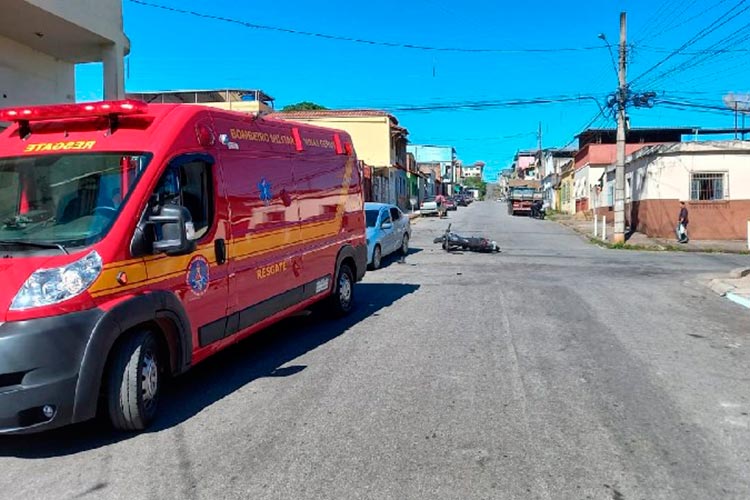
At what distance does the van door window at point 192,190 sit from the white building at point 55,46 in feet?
23.3

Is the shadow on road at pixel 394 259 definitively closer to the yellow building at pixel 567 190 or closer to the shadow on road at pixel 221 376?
the shadow on road at pixel 221 376

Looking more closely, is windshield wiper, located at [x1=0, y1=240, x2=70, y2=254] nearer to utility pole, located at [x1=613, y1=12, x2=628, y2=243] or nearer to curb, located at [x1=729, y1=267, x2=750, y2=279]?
curb, located at [x1=729, y1=267, x2=750, y2=279]

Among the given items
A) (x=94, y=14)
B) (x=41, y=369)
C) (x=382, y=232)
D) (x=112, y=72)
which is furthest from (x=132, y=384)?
(x=382, y=232)

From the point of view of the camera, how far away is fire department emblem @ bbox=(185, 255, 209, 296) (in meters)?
5.41

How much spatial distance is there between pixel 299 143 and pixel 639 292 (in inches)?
302

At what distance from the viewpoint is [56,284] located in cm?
427

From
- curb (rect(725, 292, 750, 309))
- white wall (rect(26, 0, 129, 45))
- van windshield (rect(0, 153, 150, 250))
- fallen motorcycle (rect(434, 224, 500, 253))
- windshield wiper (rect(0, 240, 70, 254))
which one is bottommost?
curb (rect(725, 292, 750, 309))

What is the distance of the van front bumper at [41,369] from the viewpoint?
4082 mm

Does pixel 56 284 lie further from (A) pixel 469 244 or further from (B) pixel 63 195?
(A) pixel 469 244

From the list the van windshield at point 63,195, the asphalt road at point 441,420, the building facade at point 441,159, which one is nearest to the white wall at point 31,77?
the asphalt road at point 441,420

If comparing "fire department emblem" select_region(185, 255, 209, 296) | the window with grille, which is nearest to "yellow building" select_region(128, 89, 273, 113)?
the window with grille

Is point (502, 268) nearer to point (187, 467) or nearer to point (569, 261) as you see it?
point (569, 261)

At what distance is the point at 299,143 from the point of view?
795 centimetres

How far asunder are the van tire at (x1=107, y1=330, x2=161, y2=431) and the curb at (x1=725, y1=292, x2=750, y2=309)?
974 cm
